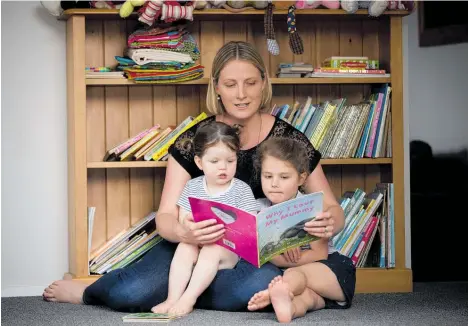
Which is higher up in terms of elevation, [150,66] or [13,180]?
[150,66]

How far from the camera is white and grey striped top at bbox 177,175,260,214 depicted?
2488 millimetres

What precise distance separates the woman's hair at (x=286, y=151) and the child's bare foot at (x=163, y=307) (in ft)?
1.74

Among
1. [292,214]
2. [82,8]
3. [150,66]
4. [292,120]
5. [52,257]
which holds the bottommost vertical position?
[52,257]

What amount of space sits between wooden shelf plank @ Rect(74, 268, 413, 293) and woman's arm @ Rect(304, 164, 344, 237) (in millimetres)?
538

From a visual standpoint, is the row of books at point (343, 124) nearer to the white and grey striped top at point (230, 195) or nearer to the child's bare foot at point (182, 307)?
the white and grey striped top at point (230, 195)

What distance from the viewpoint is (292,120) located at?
3.12 metres

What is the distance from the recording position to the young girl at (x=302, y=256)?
2424mm

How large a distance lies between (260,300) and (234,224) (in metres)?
0.26

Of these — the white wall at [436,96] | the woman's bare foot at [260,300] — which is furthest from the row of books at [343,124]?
the woman's bare foot at [260,300]

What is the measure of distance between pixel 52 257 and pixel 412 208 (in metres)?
1.51

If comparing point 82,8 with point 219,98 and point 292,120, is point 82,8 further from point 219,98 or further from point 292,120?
point 292,120

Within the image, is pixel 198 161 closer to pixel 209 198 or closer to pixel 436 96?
pixel 209 198

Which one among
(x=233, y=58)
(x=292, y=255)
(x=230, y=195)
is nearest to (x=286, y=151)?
(x=230, y=195)

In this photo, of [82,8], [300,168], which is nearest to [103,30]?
[82,8]
